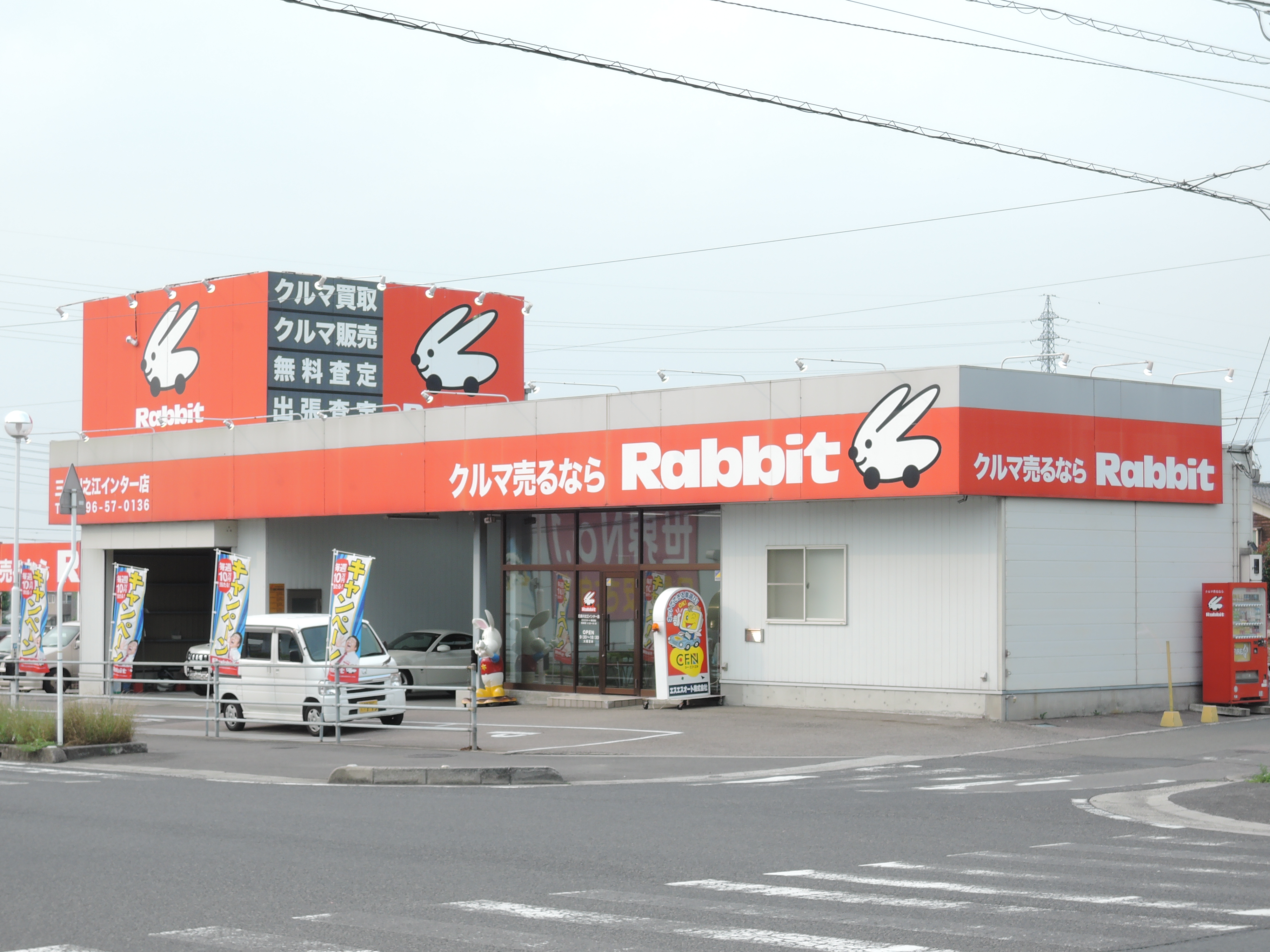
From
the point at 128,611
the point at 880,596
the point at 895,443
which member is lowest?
the point at 128,611

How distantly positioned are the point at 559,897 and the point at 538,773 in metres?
7.80

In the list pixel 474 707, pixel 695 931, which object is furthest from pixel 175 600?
pixel 695 931

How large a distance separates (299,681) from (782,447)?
8.43 meters

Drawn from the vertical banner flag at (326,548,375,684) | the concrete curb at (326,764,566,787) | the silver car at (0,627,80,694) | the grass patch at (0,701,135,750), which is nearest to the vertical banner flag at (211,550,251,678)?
the vertical banner flag at (326,548,375,684)

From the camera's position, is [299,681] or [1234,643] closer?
[299,681]

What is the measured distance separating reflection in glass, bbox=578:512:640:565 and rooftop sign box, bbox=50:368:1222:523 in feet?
3.37

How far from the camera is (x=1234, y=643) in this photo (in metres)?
23.6

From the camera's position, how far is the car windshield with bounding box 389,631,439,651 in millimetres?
30125

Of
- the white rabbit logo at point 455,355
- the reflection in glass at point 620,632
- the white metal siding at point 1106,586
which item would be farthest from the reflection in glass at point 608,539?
the white rabbit logo at point 455,355

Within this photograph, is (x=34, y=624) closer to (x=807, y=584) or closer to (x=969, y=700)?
(x=807, y=584)

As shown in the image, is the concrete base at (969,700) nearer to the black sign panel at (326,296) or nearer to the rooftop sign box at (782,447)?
the rooftop sign box at (782,447)

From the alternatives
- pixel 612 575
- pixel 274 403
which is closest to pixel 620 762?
pixel 612 575

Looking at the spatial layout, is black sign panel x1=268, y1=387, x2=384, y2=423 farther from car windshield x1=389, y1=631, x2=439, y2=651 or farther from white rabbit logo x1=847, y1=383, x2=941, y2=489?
white rabbit logo x1=847, y1=383, x2=941, y2=489

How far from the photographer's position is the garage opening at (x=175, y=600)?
121 ft
